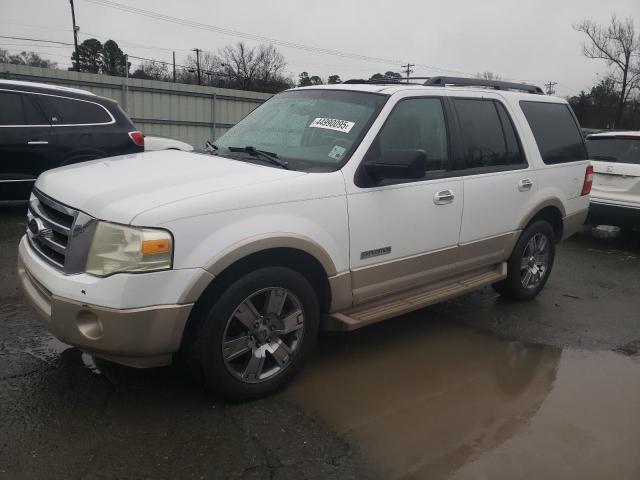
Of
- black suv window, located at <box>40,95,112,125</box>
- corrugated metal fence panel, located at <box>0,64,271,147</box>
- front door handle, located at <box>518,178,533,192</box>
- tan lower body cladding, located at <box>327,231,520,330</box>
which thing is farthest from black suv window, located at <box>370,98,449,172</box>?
corrugated metal fence panel, located at <box>0,64,271,147</box>

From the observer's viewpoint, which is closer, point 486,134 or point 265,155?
point 265,155

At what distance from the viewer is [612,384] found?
12.7 ft

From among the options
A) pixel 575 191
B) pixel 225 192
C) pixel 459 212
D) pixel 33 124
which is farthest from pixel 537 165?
pixel 33 124

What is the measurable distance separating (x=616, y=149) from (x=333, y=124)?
6187mm

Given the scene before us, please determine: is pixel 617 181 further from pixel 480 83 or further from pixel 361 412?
pixel 361 412

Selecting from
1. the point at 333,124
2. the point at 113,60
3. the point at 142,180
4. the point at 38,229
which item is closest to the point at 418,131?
the point at 333,124

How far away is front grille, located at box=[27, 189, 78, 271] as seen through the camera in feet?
9.84

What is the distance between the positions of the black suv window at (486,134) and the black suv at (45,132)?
17.9ft

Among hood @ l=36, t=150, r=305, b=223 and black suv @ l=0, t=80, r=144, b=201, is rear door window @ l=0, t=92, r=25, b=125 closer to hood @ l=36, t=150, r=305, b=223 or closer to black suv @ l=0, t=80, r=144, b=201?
black suv @ l=0, t=80, r=144, b=201

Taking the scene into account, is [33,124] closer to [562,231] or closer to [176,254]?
[176,254]

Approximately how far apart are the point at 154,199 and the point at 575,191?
4423 millimetres

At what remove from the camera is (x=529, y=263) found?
5.38 metres

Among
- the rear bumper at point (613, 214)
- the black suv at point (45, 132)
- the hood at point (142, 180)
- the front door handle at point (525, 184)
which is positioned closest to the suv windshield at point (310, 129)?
the hood at point (142, 180)

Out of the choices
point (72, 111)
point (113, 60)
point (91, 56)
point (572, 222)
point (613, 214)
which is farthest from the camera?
point (91, 56)
